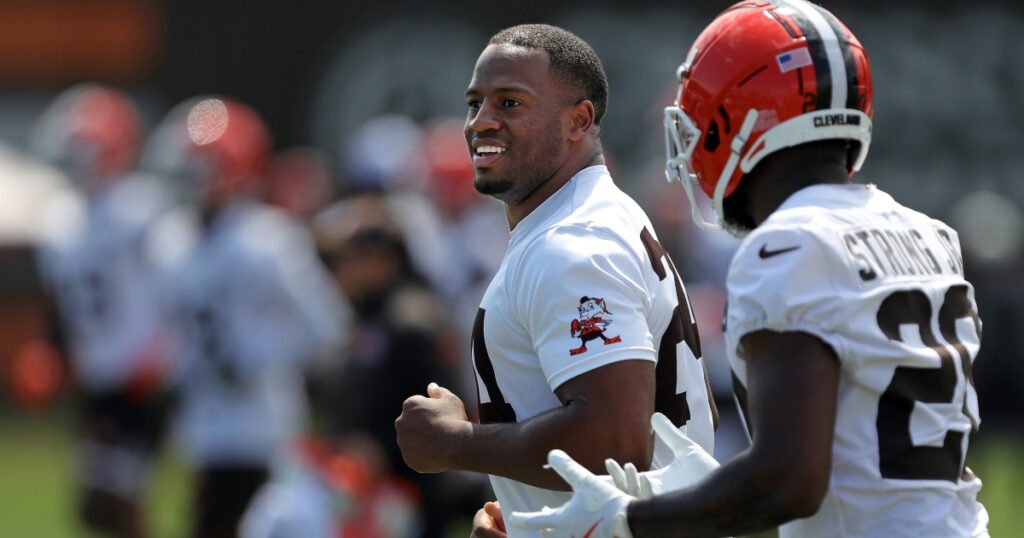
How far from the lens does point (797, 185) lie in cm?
342

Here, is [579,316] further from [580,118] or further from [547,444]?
[580,118]

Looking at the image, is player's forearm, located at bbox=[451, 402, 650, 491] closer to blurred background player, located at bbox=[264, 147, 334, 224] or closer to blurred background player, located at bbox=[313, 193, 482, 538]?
blurred background player, located at bbox=[313, 193, 482, 538]

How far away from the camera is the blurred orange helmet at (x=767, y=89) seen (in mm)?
3416

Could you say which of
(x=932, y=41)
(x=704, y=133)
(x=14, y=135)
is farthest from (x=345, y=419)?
(x=14, y=135)

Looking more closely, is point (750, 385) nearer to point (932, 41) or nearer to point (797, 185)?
point (797, 185)

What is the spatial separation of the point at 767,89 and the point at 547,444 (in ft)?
3.01

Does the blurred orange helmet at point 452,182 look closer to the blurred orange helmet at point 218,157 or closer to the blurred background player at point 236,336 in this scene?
the blurred orange helmet at point 218,157

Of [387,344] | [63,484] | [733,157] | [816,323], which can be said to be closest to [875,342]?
[816,323]

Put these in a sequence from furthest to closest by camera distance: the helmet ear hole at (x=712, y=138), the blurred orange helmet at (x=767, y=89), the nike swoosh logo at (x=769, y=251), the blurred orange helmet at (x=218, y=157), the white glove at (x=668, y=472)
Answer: the blurred orange helmet at (x=218, y=157) → the helmet ear hole at (x=712, y=138) → the blurred orange helmet at (x=767, y=89) → the white glove at (x=668, y=472) → the nike swoosh logo at (x=769, y=251)

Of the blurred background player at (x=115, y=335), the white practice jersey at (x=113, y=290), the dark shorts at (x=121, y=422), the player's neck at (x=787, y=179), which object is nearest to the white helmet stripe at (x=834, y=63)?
the player's neck at (x=787, y=179)

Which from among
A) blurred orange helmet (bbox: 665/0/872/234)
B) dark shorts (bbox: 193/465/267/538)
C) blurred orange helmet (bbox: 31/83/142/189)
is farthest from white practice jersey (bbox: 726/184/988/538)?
blurred orange helmet (bbox: 31/83/142/189)

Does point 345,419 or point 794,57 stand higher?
point 794,57

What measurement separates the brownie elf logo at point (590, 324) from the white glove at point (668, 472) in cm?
28

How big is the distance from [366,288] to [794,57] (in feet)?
17.1
